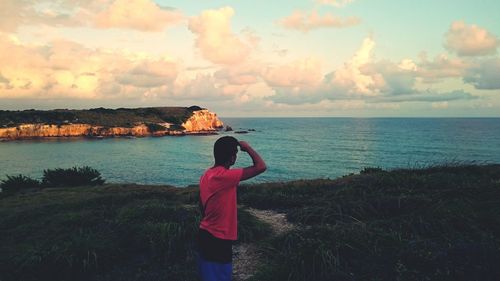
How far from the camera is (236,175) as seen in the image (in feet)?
14.1

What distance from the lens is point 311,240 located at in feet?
26.6

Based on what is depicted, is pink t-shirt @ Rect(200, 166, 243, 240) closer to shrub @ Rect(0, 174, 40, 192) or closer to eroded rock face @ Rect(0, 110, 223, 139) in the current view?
shrub @ Rect(0, 174, 40, 192)

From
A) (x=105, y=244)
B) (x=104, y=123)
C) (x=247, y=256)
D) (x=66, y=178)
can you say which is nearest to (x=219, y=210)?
(x=247, y=256)

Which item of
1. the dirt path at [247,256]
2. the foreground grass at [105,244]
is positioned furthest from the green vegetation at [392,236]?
the foreground grass at [105,244]

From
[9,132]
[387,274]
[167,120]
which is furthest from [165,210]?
[167,120]

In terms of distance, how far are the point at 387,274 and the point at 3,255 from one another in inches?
348

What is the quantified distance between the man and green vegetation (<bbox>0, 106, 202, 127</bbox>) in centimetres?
13532

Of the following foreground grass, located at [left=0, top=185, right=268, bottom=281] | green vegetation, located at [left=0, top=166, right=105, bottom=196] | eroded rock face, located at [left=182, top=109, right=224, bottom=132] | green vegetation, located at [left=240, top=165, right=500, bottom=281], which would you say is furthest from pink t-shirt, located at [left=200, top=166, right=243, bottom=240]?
eroded rock face, located at [left=182, top=109, right=224, bottom=132]

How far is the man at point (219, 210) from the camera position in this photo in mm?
4355

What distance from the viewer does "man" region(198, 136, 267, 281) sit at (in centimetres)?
436

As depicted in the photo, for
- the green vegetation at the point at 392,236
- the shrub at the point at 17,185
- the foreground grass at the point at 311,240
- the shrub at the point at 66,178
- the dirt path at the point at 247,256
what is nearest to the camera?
the green vegetation at the point at 392,236

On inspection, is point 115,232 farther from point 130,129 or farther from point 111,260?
point 130,129

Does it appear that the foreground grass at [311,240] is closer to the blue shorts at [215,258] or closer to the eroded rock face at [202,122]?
the blue shorts at [215,258]

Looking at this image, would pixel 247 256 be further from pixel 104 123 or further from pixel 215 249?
pixel 104 123
